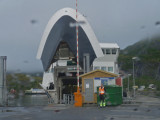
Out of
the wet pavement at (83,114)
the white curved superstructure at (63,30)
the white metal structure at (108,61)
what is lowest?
the wet pavement at (83,114)

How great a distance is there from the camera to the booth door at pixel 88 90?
18422mm

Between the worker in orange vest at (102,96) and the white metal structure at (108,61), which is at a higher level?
the white metal structure at (108,61)

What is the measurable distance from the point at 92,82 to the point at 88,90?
56 cm

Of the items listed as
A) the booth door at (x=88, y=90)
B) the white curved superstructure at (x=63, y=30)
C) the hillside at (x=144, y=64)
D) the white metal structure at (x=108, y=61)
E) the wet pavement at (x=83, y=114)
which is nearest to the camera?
the wet pavement at (x=83, y=114)

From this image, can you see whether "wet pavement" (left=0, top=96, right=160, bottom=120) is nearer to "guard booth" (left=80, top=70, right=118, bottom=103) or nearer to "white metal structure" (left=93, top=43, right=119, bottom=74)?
"guard booth" (left=80, top=70, right=118, bottom=103)

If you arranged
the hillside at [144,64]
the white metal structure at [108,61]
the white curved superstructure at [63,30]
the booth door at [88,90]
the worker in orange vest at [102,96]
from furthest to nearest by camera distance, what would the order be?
the hillside at [144,64]
the white metal structure at [108,61]
the white curved superstructure at [63,30]
the booth door at [88,90]
the worker in orange vest at [102,96]

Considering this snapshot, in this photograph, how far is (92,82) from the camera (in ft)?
60.9

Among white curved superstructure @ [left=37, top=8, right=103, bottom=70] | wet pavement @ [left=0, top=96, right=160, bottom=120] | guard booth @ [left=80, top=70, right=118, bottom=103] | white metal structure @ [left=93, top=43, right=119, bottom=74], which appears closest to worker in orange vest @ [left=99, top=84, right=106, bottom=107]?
guard booth @ [left=80, top=70, right=118, bottom=103]

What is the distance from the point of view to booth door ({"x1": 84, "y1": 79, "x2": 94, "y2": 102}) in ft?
60.4

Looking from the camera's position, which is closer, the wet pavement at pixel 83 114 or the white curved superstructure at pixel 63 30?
the wet pavement at pixel 83 114

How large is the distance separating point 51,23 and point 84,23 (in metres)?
3.44

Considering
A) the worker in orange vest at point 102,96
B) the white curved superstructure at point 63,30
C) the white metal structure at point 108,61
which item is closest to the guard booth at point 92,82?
the worker in orange vest at point 102,96

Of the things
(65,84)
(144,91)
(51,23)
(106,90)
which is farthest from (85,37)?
(144,91)

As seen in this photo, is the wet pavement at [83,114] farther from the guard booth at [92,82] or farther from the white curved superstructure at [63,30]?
the white curved superstructure at [63,30]
